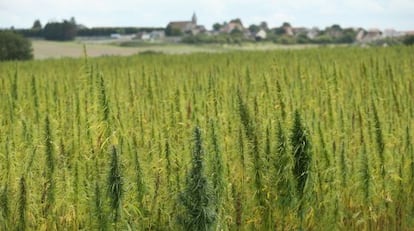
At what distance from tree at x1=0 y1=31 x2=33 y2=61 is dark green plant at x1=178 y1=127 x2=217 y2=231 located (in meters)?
31.2

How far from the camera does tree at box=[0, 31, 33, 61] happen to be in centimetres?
3219

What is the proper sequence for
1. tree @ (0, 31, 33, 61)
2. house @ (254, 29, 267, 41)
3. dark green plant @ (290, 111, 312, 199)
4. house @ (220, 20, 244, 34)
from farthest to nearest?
house @ (220, 20, 244, 34), house @ (254, 29, 267, 41), tree @ (0, 31, 33, 61), dark green plant @ (290, 111, 312, 199)

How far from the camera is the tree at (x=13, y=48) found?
3219cm

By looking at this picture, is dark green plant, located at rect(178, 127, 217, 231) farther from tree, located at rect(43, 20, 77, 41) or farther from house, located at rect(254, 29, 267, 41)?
house, located at rect(254, 29, 267, 41)

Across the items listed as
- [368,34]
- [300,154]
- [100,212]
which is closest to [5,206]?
[100,212]

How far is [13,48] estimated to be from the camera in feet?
106

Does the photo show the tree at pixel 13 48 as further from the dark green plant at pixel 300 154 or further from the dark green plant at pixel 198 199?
the dark green plant at pixel 198 199

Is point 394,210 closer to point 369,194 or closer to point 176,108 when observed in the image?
point 369,194

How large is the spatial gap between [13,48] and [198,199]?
105ft

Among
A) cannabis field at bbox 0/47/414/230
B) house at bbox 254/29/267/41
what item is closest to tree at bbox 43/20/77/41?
house at bbox 254/29/267/41

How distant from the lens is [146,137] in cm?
512

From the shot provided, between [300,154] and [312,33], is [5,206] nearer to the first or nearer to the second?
[300,154]

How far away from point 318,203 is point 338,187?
0.22 m

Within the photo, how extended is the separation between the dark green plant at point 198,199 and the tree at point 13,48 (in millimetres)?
31224
